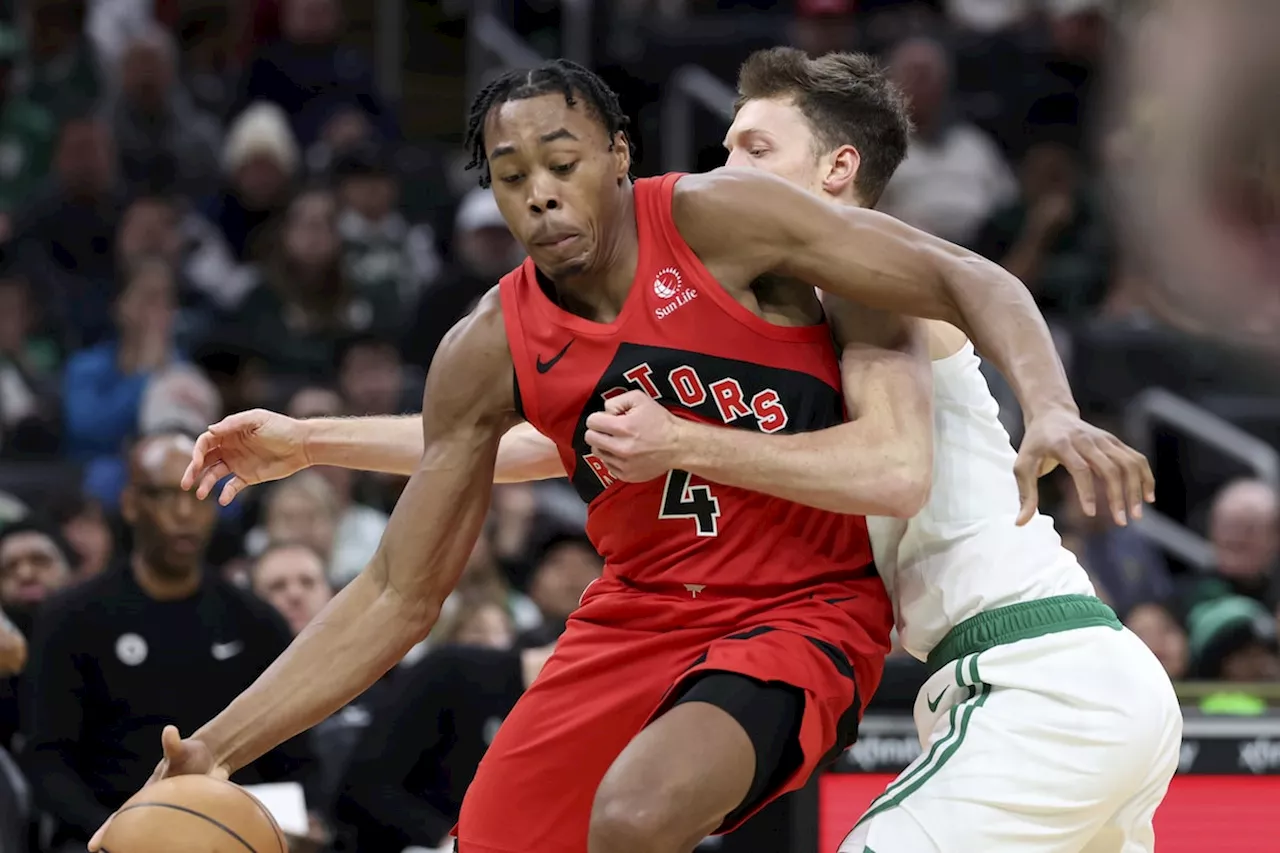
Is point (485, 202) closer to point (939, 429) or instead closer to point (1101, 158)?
point (1101, 158)

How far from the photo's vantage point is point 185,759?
372cm

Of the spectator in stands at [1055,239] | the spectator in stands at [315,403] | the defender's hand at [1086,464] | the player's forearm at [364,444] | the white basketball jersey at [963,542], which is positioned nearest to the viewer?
the defender's hand at [1086,464]

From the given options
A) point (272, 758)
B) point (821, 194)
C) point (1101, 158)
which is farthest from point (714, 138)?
point (821, 194)

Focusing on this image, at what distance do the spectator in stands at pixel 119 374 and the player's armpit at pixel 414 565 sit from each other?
5745 mm

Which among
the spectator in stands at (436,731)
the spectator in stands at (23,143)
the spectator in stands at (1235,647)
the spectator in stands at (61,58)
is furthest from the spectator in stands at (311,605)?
the spectator in stands at (61,58)

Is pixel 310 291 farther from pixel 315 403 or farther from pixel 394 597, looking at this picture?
pixel 394 597

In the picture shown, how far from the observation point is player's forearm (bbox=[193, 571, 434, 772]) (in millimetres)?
3826

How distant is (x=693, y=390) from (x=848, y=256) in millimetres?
390

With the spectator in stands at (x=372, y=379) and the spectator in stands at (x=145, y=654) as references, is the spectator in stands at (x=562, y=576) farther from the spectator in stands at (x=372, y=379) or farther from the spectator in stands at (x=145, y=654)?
the spectator in stands at (x=372, y=379)

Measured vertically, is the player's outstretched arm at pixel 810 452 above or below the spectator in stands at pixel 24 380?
above

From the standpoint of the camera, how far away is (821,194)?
4.21 metres

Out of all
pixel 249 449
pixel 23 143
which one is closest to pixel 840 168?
pixel 249 449

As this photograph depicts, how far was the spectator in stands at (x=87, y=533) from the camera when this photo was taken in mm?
8031

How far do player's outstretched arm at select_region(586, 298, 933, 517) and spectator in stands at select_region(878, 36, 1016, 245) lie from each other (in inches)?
271
